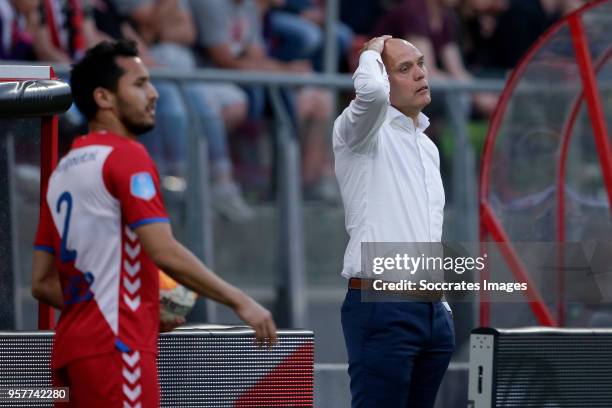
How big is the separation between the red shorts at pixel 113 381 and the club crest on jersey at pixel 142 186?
1.46 ft

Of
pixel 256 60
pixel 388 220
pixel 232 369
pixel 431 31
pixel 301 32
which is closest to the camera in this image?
pixel 388 220

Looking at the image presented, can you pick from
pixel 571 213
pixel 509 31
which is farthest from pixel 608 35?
pixel 509 31

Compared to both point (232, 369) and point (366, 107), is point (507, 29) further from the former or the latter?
point (366, 107)

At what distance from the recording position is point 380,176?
5184 mm

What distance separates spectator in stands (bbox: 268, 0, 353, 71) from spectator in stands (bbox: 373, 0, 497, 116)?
1.12ft

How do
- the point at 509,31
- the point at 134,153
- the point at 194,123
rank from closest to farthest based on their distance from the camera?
1. the point at 134,153
2. the point at 194,123
3. the point at 509,31

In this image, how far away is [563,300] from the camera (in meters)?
7.86

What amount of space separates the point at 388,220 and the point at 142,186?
115cm

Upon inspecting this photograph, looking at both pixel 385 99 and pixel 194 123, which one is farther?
pixel 194 123

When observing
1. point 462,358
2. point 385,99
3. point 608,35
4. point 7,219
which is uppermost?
point 608,35

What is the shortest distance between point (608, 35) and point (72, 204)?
4347 millimetres

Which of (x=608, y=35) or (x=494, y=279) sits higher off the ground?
(x=608, y=35)

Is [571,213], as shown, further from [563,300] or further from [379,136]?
[379,136]

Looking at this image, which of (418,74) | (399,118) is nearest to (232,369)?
(399,118)
